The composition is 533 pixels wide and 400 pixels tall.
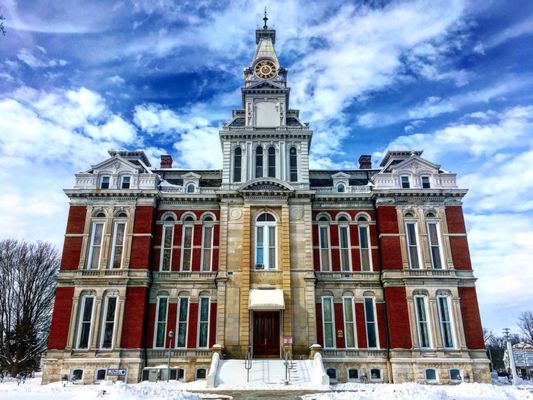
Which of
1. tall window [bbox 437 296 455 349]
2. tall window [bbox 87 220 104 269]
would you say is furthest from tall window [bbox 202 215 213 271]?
tall window [bbox 437 296 455 349]

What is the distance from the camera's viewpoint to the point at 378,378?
30891 millimetres

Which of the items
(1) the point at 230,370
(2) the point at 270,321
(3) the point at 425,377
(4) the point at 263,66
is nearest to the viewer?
(1) the point at 230,370

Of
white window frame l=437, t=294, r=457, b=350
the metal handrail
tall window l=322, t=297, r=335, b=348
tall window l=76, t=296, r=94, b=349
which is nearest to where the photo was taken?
the metal handrail

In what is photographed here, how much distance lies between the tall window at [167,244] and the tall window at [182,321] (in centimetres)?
291

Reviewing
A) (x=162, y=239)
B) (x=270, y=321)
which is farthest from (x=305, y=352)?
(x=162, y=239)

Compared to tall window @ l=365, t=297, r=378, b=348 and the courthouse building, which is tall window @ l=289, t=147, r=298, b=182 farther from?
tall window @ l=365, t=297, r=378, b=348

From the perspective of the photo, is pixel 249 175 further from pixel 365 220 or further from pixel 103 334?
pixel 103 334

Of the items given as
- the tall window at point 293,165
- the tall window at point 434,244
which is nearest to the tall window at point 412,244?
the tall window at point 434,244

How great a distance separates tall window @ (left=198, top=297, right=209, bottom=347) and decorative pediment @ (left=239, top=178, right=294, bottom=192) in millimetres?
9309

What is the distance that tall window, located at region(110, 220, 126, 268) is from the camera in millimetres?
33469

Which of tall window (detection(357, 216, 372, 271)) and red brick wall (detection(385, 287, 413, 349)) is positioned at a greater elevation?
tall window (detection(357, 216, 372, 271))

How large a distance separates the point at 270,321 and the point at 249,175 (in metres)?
11.8

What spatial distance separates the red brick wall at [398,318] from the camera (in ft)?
102

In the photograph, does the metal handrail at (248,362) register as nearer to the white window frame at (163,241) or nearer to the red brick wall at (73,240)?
the white window frame at (163,241)
